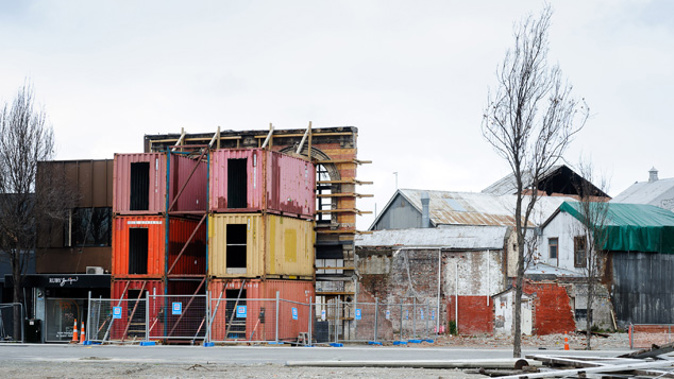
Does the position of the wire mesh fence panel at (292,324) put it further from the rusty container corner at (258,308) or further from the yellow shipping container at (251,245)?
the yellow shipping container at (251,245)

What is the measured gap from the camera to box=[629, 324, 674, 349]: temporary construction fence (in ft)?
115

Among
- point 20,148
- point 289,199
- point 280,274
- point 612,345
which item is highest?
point 20,148

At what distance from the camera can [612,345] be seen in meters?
37.1

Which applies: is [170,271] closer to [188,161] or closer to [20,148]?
[188,161]

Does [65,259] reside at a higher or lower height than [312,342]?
higher

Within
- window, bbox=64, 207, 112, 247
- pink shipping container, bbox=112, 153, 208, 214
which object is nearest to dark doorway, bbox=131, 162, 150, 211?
pink shipping container, bbox=112, 153, 208, 214

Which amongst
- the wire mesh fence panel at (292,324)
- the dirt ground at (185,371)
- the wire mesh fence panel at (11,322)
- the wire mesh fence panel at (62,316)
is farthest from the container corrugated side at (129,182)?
the dirt ground at (185,371)

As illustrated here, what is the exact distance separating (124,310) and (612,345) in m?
19.6

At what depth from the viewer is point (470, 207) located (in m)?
61.7

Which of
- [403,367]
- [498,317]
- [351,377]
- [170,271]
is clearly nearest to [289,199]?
[170,271]

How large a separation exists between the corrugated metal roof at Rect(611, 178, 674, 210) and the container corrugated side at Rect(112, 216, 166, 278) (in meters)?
42.0

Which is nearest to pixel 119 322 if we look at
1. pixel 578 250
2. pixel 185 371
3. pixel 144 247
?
pixel 144 247

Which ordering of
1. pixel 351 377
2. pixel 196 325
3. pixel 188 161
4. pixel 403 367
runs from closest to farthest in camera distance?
pixel 351 377 < pixel 403 367 < pixel 196 325 < pixel 188 161

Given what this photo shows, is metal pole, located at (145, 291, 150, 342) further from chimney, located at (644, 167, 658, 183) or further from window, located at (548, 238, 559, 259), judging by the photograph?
chimney, located at (644, 167, 658, 183)
